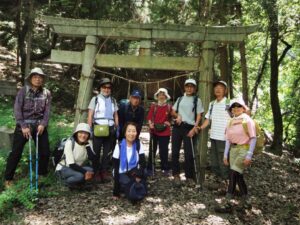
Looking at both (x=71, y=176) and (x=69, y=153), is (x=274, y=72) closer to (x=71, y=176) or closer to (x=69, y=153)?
(x=69, y=153)

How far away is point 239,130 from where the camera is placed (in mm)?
6082

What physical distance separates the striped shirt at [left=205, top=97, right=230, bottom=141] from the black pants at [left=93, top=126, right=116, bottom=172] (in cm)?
188

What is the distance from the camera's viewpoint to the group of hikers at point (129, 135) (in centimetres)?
605

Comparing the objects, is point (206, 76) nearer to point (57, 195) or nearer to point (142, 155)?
point (142, 155)

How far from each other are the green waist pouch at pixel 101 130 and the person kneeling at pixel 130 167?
0.56 meters

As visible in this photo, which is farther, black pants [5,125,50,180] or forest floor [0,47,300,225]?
black pants [5,125,50,180]

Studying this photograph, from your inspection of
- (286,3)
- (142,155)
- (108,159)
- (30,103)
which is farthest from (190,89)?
(286,3)

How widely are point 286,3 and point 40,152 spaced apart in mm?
8395

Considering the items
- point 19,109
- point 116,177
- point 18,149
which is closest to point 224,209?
point 116,177

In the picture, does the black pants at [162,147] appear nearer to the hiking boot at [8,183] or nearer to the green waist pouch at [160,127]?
the green waist pouch at [160,127]

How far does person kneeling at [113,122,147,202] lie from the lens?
5961mm

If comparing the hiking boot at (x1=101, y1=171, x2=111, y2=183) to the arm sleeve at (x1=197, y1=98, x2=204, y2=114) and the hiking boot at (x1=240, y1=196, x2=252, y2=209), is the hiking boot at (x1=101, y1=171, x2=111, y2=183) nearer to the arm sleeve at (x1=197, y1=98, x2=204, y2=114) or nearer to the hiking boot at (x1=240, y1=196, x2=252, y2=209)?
the arm sleeve at (x1=197, y1=98, x2=204, y2=114)

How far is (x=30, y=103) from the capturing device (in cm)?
634

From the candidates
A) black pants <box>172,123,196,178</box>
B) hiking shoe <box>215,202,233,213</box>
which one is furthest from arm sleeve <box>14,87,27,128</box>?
hiking shoe <box>215,202,233,213</box>
